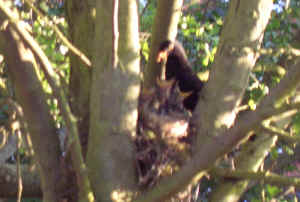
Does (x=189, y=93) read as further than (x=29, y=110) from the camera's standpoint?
Yes

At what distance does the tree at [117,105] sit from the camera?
1.63 metres

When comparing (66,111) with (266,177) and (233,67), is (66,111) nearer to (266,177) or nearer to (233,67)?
(266,177)

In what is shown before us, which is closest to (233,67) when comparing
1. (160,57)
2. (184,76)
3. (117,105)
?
(160,57)

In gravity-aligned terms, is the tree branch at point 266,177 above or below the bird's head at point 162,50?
below

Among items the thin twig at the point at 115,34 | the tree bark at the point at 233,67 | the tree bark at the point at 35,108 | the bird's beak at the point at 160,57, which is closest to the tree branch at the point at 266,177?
the tree bark at the point at 233,67

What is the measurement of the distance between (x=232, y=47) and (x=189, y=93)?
106 centimetres

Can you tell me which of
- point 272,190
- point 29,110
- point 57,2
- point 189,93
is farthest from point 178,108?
point 57,2

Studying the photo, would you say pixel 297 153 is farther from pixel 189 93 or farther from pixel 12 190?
pixel 12 190

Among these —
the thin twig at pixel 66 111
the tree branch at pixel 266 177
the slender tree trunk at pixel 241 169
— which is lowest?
the slender tree trunk at pixel 241 169

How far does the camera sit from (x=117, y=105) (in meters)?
1.96

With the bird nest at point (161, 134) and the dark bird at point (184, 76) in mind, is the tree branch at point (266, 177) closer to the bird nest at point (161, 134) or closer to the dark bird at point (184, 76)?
the bird nest at point (161, 134)

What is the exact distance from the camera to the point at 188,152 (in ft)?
7.48

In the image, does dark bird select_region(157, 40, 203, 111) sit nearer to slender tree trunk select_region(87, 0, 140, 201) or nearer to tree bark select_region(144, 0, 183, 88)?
tree bark select_region(144, 0, 183, 88)

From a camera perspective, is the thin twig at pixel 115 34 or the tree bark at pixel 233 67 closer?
the thin twig at pixel 115 34
